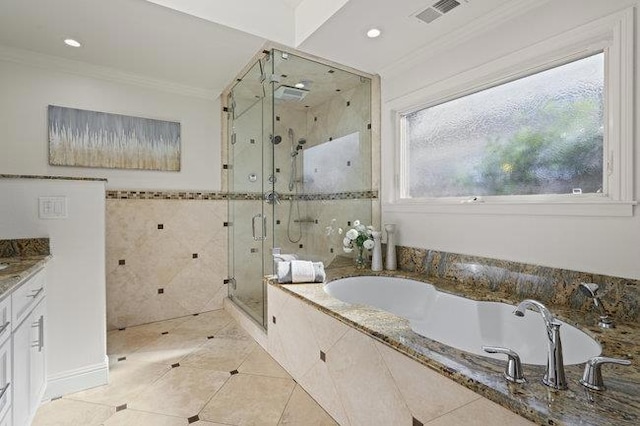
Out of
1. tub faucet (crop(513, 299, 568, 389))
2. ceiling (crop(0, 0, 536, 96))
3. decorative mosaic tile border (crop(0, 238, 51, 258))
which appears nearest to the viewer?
tub faucet (crop(513, 299, 568, 389))

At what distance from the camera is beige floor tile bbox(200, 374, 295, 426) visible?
166 centimetres

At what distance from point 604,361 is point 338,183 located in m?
2.30

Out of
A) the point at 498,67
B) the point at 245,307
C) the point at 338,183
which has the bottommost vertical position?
the point at 245,307

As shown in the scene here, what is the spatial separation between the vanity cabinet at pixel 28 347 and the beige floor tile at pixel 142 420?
37 cm

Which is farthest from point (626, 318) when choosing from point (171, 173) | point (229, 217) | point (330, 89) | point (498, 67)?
point (171, 173)

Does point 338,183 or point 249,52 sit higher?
point 249,52

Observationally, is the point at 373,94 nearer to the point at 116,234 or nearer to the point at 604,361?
the point at 604,361

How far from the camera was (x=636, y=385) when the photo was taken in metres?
0.90

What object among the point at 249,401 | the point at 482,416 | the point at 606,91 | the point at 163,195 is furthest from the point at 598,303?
the point at 163,195

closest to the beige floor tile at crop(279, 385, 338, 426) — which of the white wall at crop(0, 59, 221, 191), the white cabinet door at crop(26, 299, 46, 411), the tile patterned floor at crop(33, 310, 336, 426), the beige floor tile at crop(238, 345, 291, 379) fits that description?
the tile patterned floor at crop(33, 310, 336, 426)

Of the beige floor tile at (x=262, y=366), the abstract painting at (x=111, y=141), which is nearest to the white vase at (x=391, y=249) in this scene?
the beige floor tile at (x=262, y=366)

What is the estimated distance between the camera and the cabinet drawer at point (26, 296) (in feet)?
4.38

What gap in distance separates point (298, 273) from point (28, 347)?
147cm

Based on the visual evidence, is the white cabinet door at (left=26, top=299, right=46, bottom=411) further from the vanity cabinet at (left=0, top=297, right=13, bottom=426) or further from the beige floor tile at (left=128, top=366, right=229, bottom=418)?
the beige floor tile at (left=128, top=366, right=229, bottom=418)
